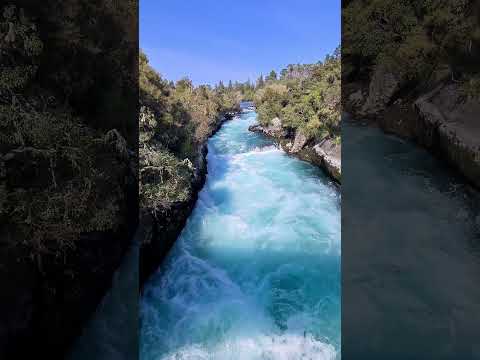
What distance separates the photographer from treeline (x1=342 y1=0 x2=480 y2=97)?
21.2ft

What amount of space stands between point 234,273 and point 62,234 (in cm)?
385

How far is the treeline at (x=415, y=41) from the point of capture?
21.2ft

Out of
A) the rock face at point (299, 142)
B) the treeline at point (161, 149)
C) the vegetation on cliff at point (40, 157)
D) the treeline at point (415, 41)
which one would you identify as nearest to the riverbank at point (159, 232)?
the treeline at point (161, 149)

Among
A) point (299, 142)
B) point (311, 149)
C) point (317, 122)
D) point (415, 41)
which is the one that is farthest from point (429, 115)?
point (299, 142)

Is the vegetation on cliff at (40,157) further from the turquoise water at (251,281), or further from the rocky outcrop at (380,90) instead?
the rocky outcrop at (380,90)

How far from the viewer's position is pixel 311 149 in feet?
41.6

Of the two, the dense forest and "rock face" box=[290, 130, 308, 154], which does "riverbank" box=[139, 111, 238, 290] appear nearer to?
the dense forest

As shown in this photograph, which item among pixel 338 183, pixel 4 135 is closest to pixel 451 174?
pixel 338 183

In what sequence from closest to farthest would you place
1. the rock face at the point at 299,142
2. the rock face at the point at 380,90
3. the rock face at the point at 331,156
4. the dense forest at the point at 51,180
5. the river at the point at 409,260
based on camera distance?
the dense forest at the point at 51,180 → the river at the point at 409,260 → the rock face at the point at 380,90 → the rock face at the point at 331,156 → the rock face at the point at 299,142

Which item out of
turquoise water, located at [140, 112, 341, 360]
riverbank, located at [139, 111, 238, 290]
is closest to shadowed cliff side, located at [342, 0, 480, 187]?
turquoise water, located at [140, 112, 341, 360]

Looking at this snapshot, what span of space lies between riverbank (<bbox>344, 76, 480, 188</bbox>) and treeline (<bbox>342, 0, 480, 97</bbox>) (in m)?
0.27

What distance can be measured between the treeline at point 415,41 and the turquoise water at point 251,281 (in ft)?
13.4

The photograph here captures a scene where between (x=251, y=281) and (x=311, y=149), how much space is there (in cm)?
773

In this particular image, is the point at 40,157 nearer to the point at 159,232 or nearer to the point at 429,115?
the point at 159,232
